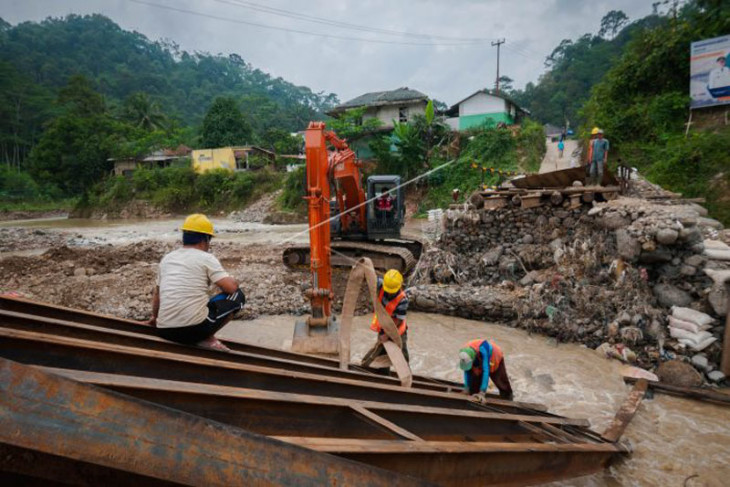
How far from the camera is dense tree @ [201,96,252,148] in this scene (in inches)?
1641

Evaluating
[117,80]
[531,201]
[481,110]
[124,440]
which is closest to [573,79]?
[481,110]

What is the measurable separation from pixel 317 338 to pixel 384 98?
29.7 m

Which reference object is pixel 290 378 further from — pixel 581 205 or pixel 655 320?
pixel 581 205

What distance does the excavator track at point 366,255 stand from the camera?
9.33 metres

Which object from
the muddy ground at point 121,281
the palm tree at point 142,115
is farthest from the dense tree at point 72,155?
the muddy ground at point 121,281

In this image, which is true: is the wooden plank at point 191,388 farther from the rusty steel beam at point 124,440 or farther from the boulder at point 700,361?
the boulder at point 700,361

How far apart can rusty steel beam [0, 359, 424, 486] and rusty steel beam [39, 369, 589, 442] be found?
0.43 m

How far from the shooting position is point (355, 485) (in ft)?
4.00

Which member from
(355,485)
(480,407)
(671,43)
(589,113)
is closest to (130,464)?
(355,485)

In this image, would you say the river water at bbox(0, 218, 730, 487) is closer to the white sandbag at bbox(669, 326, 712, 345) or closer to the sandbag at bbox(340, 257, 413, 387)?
the white sandbag at bbox(669, 326, 712, 345)

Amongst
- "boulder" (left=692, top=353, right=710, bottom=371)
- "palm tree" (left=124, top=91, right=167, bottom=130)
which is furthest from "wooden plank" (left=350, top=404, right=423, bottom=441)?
"palm tree" (left=124, top=91, right=167, bottom=130)

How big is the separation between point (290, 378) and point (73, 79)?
72.1 m

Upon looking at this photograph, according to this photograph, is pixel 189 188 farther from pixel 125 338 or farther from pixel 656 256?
pixel 125 338

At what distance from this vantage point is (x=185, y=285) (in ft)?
9.18
